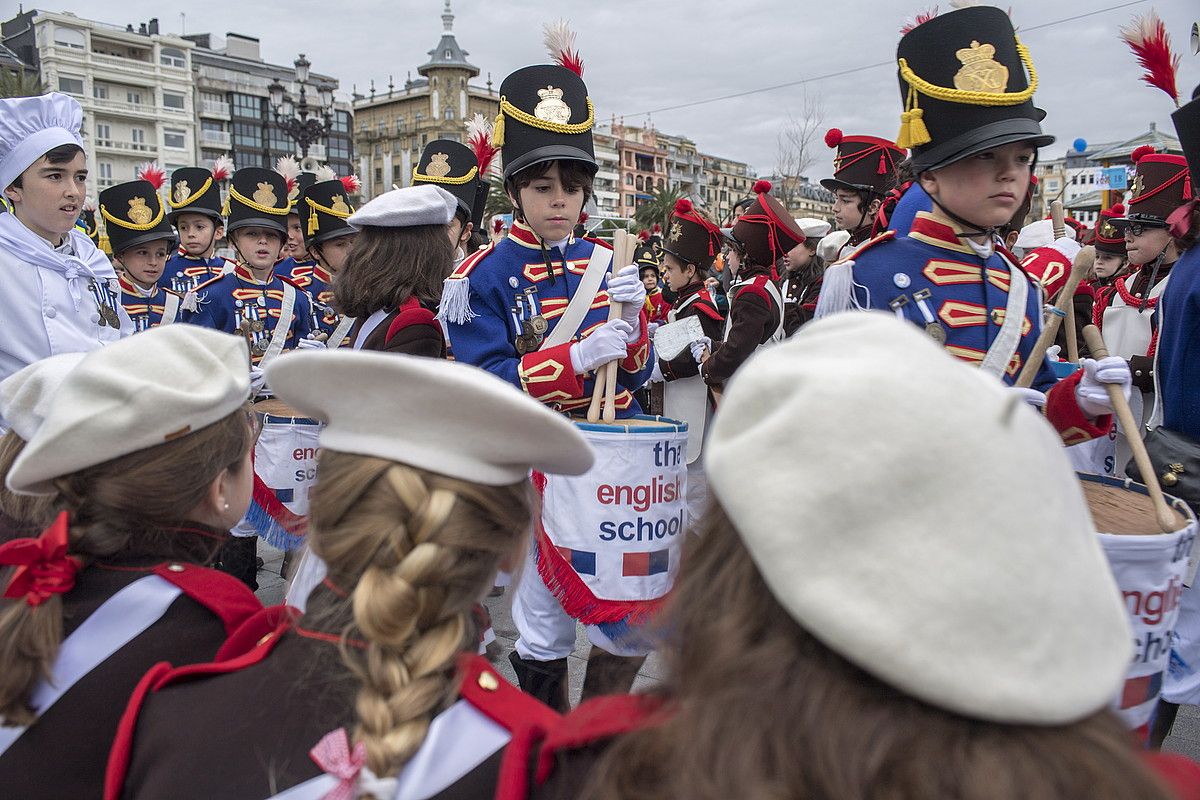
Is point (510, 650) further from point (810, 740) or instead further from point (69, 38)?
point (69, 38)

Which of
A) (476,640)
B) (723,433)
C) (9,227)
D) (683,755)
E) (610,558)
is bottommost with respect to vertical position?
(610,558)

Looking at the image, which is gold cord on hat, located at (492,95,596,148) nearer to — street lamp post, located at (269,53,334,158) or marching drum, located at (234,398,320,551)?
marching drum, located at (234,398,320,551)

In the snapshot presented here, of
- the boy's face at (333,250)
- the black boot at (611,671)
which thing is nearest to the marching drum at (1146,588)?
the black boot at (611,671)

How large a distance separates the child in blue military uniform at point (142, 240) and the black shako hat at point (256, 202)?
692 mm

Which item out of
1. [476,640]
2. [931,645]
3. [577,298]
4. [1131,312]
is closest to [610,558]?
[577,298]

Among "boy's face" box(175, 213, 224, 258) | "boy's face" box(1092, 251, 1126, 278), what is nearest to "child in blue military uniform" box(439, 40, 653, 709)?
"boy's face" box(175, 213, 224, 258)

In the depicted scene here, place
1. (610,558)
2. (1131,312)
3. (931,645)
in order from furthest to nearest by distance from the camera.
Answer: (1131,312) → (610,558) → (931,645)

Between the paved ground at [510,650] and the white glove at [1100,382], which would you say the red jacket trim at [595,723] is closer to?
the paved ground at [510,650]

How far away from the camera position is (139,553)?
1.80 m

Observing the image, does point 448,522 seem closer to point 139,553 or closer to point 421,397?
point 421,397

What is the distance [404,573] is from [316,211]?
5.78m

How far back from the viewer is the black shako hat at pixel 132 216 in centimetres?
711

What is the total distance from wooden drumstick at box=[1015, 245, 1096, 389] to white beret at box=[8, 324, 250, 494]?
2172 millimetres

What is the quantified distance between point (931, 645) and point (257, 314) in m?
5.92
